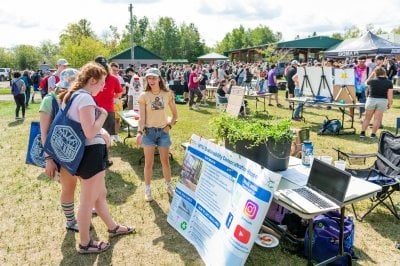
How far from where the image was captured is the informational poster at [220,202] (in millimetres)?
2625

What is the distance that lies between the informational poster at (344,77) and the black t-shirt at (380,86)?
1.53m

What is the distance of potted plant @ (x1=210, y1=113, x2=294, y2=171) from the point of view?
3206 millimetres

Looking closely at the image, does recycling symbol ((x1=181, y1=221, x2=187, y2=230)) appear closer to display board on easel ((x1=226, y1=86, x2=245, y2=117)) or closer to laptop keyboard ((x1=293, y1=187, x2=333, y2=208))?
laptop keyboard ((x1=293, y1=187, x2=333, y2=208))

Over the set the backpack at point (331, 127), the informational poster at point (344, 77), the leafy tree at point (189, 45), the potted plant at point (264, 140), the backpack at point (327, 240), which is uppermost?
the leafy tree at point (189, 45)

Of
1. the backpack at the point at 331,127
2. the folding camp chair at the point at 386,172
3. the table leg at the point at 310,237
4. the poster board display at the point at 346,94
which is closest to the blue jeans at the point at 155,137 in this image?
the table leg at the point at 310,237

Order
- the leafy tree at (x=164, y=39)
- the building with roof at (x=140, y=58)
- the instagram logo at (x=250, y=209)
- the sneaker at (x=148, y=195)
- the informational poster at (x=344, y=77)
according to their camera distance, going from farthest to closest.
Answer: the leafy tree at (x=164, y=39)
the building with roof at (x=140, y=58)
the informational poster at (x=344, y=77)
the sneaker at (x=148, y=195)
the instagram logo at (x=250, y=209)

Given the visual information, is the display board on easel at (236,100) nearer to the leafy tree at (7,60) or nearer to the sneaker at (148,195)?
the sneaker at (148,195)

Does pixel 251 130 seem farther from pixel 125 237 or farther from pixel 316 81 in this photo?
pixel 316 81

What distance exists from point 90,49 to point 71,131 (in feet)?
135

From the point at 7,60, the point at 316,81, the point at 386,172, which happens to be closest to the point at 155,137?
the point at 386,172

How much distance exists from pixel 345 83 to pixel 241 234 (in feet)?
25.1

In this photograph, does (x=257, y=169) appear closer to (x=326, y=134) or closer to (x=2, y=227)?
(x=2, y=227)

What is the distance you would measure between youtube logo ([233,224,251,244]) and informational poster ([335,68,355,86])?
758cm

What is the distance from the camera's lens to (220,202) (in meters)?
3.06
